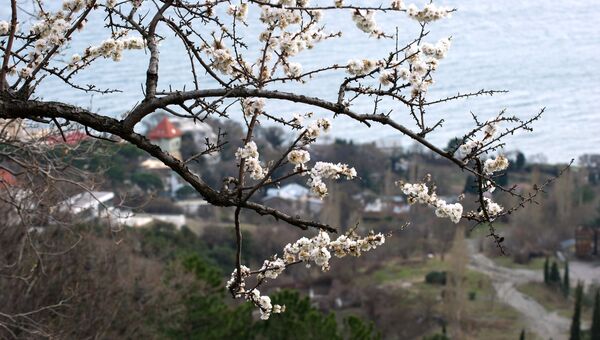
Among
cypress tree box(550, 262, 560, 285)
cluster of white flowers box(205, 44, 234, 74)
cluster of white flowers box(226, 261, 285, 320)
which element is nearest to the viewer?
cluster of white flowers box(226, 261, 285, 320)

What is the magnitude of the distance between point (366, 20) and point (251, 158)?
55cm

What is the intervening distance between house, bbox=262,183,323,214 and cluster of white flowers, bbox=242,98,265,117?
19.2m

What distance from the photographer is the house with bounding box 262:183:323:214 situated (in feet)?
73.6

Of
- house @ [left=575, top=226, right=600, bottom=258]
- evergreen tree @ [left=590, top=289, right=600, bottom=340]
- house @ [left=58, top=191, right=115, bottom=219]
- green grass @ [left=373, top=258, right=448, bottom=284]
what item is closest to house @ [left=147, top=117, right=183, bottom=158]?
green grass @ [left=373, top=258, right=448, bottom=284]

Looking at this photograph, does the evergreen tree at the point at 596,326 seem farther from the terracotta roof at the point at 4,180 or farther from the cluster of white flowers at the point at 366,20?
the cluster of white flowers at the point at 366,20

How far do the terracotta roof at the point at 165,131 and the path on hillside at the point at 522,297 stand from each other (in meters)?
8.01

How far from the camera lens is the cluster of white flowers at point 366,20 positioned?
2.63m

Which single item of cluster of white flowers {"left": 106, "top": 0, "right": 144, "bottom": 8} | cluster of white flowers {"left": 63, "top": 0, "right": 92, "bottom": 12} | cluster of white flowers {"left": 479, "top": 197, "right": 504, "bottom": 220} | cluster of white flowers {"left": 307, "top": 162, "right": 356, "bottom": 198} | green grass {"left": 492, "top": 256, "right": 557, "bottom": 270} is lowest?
green grass {"left": 492, "top": 256, "right": 557, "bottom": 270}

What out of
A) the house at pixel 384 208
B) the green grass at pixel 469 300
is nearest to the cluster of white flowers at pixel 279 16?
the green grass at pixel 469 300

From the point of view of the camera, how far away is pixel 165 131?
75.0 ft

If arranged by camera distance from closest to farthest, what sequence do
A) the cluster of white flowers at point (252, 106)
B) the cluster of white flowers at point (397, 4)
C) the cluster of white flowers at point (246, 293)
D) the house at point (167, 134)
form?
the cluster of white flowers at point (246, 293)
the cluster of white flowers at point (252, 106)
the cluster of white flowers at point (397, 4)
the house at point (167, 134)

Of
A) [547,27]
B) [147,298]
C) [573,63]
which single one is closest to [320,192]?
[147,298]

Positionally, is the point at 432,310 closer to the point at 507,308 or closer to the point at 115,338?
the point at 507,308

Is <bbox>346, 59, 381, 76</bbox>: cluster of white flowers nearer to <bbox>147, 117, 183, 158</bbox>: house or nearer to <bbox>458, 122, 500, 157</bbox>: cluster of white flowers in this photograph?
<bbox>458, 122, 500, 157</bbox>: cluster of white flowers
